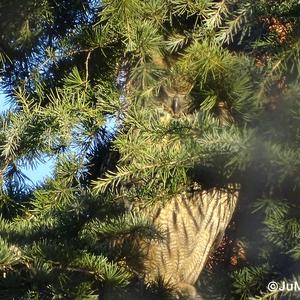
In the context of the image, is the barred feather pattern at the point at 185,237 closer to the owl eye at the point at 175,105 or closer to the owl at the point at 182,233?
the owl at the point at 182,233

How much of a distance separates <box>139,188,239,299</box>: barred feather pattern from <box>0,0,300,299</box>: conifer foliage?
0.22 ft

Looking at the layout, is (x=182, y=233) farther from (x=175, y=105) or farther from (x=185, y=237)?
(x=175, y=105)

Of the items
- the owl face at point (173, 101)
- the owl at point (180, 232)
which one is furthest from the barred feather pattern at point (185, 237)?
the owl face at point (173, 101)

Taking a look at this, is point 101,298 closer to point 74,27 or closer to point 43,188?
point 43,188

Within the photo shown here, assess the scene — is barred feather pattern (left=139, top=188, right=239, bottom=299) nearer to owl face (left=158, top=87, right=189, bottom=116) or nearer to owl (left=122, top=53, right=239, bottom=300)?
owl (left=122, top=53, right=239, bottom=300)

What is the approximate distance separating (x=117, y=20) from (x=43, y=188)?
0.43 meters

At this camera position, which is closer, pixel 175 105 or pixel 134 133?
pixel 134 133

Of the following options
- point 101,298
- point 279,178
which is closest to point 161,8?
point 279,178

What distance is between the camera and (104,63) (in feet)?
6.24

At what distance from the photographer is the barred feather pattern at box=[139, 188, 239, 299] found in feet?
5.79

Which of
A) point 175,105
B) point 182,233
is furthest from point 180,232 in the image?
point 175,105

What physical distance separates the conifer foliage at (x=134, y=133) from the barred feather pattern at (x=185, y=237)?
0.22 feet

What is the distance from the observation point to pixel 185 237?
1.81 meters

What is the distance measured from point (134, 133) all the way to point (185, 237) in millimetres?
361
